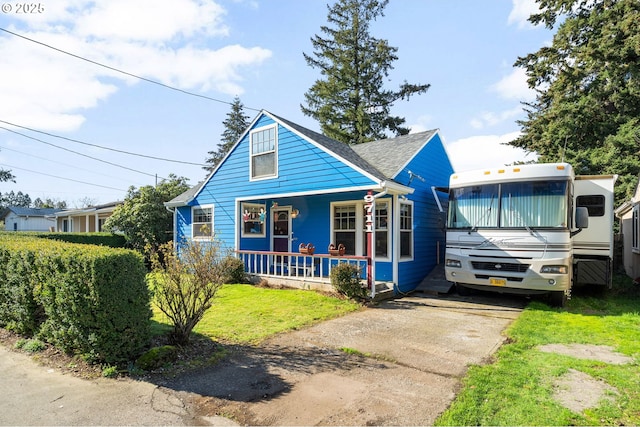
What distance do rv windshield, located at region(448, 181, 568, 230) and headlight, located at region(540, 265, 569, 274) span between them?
0.85 m

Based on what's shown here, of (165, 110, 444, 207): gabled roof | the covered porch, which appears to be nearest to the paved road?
the covered porch

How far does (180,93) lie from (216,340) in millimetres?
13783

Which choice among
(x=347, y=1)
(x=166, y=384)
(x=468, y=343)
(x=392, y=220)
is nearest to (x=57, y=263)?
(x=166, y=384)

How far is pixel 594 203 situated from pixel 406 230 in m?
4.80

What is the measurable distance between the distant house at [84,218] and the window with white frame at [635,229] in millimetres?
30558

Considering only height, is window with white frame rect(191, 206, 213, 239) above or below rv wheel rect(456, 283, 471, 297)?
above

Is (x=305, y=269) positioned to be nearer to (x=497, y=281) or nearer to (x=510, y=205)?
(x=497, y=281)

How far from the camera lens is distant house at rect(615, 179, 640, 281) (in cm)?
1156

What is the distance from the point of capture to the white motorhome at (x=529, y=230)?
738 centimetres

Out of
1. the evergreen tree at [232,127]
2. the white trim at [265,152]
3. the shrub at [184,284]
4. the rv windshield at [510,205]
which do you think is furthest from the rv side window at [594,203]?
the evergreen tree at [232,127]

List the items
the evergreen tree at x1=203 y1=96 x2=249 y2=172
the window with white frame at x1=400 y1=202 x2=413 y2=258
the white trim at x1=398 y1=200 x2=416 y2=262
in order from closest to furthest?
the white trim at x1=398 y1=200 x2=416 y2=262, the window with white frame at x1=400 y1=202 x2=413 y2=258, the evergreen tree at x1=203 y1=96 x2=249 y2=172

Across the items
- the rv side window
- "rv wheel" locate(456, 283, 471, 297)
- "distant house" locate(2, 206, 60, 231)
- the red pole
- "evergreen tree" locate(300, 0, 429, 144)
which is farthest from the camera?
"distant house" locate(2, 206, 60, 231)

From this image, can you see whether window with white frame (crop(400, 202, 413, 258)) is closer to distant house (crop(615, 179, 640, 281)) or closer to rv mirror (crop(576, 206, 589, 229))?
rv mirror (crop(576, 206, 589, 229))

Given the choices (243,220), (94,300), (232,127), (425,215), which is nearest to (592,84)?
(425,215)
